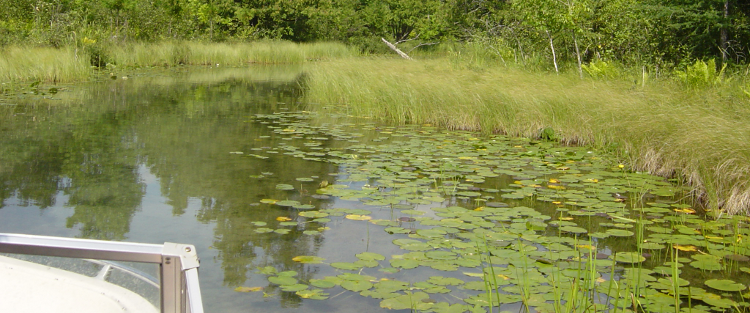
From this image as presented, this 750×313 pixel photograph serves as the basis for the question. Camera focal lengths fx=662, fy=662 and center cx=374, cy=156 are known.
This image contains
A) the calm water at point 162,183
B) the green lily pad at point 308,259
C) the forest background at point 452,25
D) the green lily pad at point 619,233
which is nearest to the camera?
the green lily pad at point 308,259

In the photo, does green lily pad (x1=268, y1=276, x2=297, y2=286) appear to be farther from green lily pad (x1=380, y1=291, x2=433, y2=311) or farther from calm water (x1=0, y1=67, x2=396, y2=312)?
green lily pad (x1=380, y1=291, x2=433, y2=311)

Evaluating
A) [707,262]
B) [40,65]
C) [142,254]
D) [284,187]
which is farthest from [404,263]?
[40,65]

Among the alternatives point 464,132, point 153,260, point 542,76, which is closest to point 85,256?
point 153,260

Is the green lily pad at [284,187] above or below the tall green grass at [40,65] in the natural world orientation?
below

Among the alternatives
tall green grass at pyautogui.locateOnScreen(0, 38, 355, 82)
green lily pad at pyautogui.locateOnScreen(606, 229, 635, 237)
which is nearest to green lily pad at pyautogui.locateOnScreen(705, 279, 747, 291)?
green lily pad at pyautogui.locateOnScreen(606, 229, 635, 237)

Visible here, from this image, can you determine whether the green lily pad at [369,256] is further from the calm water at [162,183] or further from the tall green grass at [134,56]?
the tall green grass at [134,56]

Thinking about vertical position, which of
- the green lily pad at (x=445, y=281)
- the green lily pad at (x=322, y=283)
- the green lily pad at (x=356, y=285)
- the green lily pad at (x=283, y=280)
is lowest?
the green lily pad at (x=283, y=280)

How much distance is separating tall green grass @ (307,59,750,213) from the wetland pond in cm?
29

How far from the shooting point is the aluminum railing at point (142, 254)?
1529 millimetres

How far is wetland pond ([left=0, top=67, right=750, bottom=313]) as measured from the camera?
321 centimetres

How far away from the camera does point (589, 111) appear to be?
750 cm

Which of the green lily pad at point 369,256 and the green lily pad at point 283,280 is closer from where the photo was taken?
the green lily pad at point 283,280

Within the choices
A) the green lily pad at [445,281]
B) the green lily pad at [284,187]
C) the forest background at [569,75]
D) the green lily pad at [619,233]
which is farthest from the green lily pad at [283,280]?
the forest background at [569,75]

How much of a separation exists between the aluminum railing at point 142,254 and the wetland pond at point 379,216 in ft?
4.88
